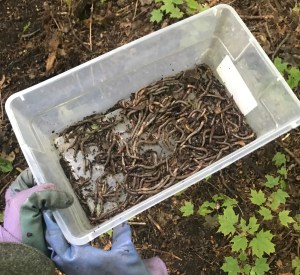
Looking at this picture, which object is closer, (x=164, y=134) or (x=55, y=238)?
(x=55, y=238)

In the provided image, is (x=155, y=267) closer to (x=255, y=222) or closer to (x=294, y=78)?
(x=255, y=222)

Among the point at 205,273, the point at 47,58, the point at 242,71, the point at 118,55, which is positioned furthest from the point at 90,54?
the point at 205,273

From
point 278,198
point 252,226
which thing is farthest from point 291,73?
point 252,226

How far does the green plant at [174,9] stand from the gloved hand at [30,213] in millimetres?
1684

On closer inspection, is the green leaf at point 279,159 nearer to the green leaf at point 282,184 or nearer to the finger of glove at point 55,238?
the green leaf at point 282,184

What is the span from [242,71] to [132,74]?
711mm

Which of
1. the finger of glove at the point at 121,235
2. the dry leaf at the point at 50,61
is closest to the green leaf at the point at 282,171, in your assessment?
the finger of glove at the point at 121,235

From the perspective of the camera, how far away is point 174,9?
11.0 ft

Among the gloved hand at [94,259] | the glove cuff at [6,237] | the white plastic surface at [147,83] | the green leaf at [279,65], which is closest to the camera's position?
the glove cuff at [6,237]

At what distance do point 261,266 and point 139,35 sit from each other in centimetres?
181

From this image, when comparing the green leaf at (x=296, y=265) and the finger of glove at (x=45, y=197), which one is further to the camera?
the green leaf at (x=296, y=265)

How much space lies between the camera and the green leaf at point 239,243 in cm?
296

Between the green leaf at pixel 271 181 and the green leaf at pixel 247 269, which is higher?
the green leaf at pixel 271 181

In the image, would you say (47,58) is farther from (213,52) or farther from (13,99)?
(213,52)
